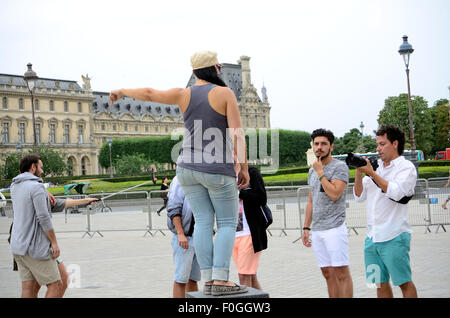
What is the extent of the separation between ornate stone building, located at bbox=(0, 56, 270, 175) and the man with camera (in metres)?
62.2

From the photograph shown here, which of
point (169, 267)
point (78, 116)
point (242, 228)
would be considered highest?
point (78, 116)

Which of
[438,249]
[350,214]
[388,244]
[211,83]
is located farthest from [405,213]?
[350,214]

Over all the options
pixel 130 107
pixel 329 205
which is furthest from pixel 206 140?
pixel 130 107

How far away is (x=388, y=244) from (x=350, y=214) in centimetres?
796

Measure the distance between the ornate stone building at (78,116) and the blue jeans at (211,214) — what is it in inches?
2446

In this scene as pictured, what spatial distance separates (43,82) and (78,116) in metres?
7.64

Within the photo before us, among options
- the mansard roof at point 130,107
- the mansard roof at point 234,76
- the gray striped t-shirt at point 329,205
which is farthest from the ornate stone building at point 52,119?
the gray striped t-shirt at point 329,205

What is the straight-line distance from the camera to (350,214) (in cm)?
1179

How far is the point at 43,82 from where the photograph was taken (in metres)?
82.1

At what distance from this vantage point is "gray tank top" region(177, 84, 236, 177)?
140 inches

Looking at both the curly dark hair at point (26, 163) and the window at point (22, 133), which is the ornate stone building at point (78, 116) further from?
the curly dark hair at point (26, 163)

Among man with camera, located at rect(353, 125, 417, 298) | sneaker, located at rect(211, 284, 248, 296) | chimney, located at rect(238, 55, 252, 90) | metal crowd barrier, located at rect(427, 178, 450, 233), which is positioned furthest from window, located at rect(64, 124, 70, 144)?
sneaker, located at rect(211, 284, 248, 296)

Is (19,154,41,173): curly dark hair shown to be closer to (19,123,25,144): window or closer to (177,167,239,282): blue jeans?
(177,167,239,282): blue jeans

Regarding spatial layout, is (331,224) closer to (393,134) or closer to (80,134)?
(393,134)
